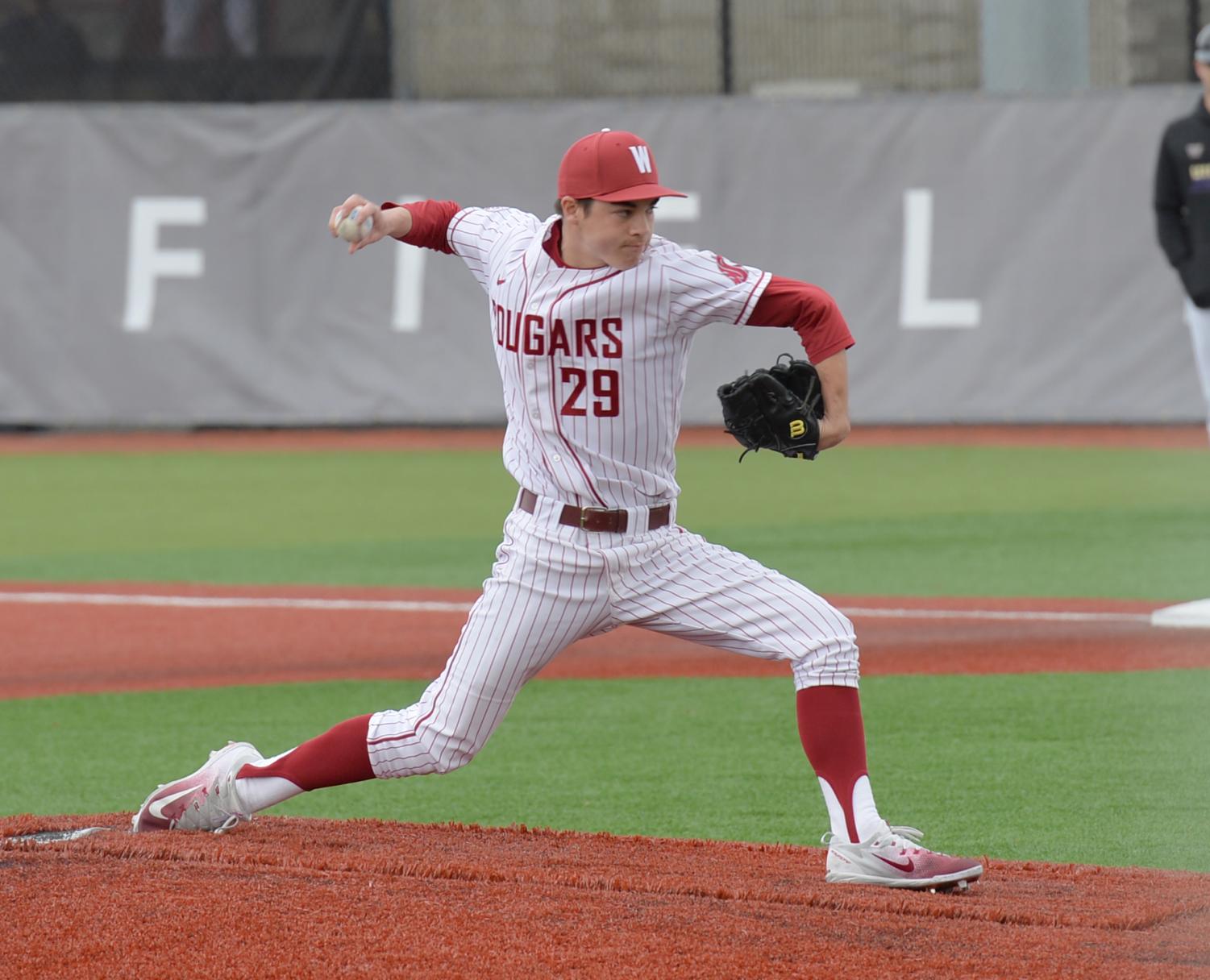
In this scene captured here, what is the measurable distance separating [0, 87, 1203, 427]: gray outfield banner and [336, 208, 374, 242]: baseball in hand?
36.9ft

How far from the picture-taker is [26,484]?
14594mm

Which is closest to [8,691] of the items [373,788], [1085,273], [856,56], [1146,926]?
[373,788]

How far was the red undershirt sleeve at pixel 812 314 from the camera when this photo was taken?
4.30 m

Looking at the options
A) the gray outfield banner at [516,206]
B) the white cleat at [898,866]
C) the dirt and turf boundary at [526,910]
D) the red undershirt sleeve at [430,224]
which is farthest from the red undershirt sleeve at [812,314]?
the gray outfield banner at [516,206]

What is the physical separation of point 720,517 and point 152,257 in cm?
703

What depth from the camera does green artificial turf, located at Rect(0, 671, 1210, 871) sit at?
5.15m

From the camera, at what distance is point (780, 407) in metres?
4.31

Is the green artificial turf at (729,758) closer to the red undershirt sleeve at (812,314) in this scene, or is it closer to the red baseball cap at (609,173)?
the red undershirt sleeve at (812,314)

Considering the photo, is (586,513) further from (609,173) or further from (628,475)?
(609,173)

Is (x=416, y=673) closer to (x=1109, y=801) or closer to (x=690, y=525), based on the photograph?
(x=1109, y=801)

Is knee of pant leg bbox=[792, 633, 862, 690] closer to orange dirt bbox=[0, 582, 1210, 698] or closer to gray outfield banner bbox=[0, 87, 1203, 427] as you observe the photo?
orange dirt bbox=[0, 582, 1210, 698]

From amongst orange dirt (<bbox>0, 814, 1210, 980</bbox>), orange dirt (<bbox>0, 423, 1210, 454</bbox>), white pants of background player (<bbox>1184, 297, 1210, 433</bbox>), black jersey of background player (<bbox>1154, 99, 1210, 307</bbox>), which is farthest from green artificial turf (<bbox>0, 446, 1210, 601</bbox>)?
orange dirt (<bbox>0, 814, 1210, 980</bbox>)

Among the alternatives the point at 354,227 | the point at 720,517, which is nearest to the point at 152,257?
the point at 720,517

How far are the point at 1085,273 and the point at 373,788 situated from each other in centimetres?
1140
